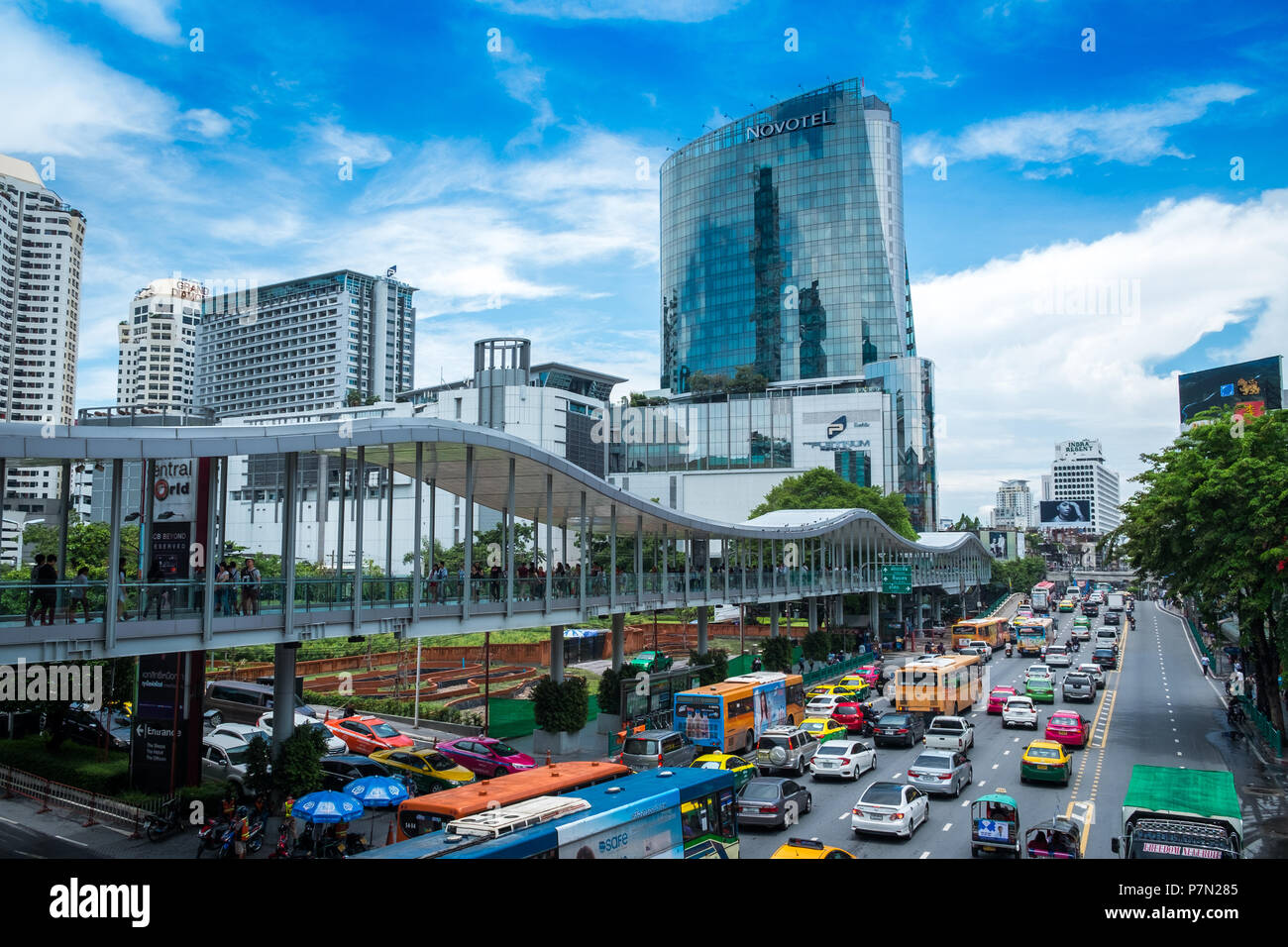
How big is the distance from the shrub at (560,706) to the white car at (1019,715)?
15.9 meters

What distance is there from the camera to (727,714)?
96.9 feet

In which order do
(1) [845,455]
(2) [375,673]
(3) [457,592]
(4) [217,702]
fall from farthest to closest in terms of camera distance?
(1) [845,455] < (2) [375,673] < (4) [217,702] < (3) [457,592]

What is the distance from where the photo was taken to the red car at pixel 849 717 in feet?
111

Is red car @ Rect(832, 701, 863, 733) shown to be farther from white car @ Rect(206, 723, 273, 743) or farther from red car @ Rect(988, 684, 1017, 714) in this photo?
white car @ Rect(206, 723, 273, 743)

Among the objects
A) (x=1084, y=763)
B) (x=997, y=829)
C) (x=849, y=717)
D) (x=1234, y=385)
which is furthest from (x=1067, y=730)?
(x=1234, y=385)

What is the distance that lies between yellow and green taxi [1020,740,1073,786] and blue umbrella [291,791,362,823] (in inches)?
683

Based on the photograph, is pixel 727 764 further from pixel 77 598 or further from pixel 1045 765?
pixel 77 598

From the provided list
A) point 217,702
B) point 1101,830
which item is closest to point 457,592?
point 1101,830

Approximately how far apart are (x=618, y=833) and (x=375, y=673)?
39.1m

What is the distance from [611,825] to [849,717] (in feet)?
71.7

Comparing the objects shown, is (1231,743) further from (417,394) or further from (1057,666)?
(417,394)

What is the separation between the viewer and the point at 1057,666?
170 feet

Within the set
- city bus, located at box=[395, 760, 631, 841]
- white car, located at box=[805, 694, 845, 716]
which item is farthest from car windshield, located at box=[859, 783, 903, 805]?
white car, located at box=[805, 694, 845, 716]

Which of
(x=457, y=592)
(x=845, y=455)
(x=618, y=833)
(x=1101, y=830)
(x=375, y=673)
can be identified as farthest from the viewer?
(x=845, y=455)
